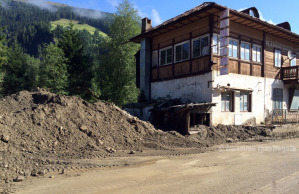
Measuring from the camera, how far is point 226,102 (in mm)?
15070

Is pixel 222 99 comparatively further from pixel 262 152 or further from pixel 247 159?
pixel 247 159

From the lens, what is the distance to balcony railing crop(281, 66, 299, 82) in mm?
17850

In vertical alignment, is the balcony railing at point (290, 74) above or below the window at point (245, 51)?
below

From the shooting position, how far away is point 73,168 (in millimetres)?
6473

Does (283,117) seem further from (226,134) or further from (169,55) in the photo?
(169,55)

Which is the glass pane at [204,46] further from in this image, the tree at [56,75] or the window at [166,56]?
the tree at [56,75]

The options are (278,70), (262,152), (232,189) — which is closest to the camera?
(232,189)

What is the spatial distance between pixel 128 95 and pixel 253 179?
15.3m

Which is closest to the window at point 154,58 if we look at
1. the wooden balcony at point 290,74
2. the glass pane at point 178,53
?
the glass pane at point 178,53

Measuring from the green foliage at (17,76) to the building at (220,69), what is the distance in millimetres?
19128

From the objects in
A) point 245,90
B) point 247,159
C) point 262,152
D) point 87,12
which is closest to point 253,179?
point 247,159

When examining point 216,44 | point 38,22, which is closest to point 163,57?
point 216,44

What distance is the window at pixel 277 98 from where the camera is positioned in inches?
704

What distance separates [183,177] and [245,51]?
1251 cm
